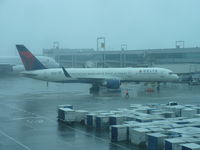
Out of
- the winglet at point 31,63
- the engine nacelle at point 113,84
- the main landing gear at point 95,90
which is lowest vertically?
the main landing gear at point 95,90

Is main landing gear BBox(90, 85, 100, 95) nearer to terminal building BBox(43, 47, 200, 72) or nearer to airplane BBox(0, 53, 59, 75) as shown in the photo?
terminal building BBox(43, 47, 200, 72)

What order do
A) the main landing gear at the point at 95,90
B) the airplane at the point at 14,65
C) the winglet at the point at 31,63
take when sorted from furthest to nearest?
the airplane at the point at 14,65 < the winglet at the point at 31,63 < the main landing gear at the point at 95,90

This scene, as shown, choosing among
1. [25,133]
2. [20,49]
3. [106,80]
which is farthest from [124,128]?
[20,49]

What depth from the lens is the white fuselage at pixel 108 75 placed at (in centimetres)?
4816

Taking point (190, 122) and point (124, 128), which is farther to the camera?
point (190, 122)

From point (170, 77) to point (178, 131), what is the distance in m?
32.1

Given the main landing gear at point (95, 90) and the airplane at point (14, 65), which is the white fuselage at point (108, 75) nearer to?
the main landing gear at point (95, 90)

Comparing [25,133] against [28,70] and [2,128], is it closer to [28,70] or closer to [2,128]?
[2,128]

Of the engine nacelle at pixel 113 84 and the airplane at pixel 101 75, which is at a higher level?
the airplane at pixel 101 75

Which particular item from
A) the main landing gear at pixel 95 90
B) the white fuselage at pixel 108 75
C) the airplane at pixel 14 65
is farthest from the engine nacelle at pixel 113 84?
the airplane at pixel 14 65

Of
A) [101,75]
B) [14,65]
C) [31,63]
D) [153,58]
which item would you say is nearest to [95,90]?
[101,75]

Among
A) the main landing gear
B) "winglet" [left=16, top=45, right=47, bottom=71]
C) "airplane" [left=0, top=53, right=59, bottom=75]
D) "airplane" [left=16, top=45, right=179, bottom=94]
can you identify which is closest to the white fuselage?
"airplane" [left=16, top=45, right=179, bottom=94]

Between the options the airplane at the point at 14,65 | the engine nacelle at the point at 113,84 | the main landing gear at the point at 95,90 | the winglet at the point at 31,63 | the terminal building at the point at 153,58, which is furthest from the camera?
the airplane at the point at 14,65

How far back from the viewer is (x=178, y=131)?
1764 cm
